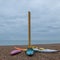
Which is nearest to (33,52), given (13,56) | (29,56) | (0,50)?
(29,56)

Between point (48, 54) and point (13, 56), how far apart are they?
2.60 metres

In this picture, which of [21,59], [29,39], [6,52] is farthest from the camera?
[6,52]

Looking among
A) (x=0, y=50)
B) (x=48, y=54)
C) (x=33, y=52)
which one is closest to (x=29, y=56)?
(x=33, y=52)

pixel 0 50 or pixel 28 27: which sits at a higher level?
pixel 28 27

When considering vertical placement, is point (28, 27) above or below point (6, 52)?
above

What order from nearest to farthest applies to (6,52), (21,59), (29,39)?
(21,59), (29,39), (6,52)

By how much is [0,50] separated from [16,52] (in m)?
2.10

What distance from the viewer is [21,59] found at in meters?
14.6

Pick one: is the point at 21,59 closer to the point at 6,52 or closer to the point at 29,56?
the point at 29,56

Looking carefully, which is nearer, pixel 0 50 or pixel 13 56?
pixel 13 56

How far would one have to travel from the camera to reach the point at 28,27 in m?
15.5

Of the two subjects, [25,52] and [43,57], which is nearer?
[43,57]

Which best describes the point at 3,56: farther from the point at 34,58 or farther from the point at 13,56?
the point at 34,58

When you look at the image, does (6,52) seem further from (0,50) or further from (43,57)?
(43,57)
